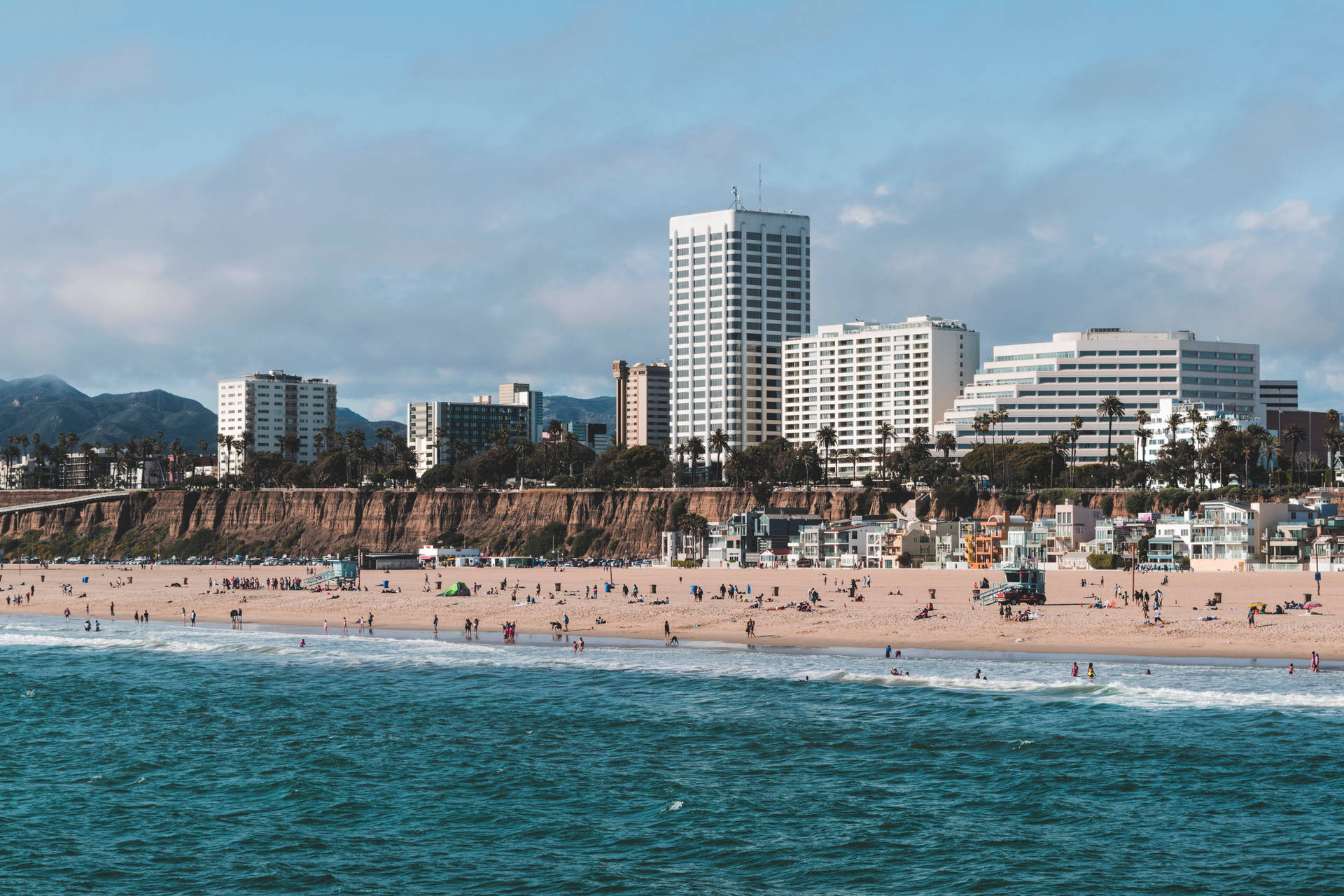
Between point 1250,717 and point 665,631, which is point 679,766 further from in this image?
point 665,631

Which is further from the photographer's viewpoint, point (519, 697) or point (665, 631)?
point (665, 631)

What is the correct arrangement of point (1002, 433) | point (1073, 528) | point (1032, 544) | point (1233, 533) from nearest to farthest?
point (1233, 533) → point (1073, 528) → point (1032, 544) → point (1002, 433)

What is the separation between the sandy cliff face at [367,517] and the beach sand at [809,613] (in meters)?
35.9

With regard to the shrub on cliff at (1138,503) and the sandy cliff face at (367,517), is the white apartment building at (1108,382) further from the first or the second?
the shrub on cliff at (1138,503)

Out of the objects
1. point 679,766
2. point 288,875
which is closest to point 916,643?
point 679,766

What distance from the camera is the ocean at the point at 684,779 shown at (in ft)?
98.7

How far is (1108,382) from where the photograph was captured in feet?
619

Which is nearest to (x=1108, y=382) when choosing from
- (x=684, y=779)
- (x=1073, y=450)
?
(x=1073, y=450)

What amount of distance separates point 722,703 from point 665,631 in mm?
20259

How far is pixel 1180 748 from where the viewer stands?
40312 millimetres

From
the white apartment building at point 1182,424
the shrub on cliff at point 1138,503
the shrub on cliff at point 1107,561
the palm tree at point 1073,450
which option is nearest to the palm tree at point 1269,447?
the white apartment building at point 1182,424

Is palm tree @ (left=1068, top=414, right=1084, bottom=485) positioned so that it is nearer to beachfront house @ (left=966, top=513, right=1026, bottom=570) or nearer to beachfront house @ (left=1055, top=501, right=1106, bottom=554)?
beachfront house @ (left=966, top=513, right=1026, bottom=570)

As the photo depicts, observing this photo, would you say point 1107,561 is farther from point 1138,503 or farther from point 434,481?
point 434,481

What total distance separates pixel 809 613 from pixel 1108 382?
5061 inches
